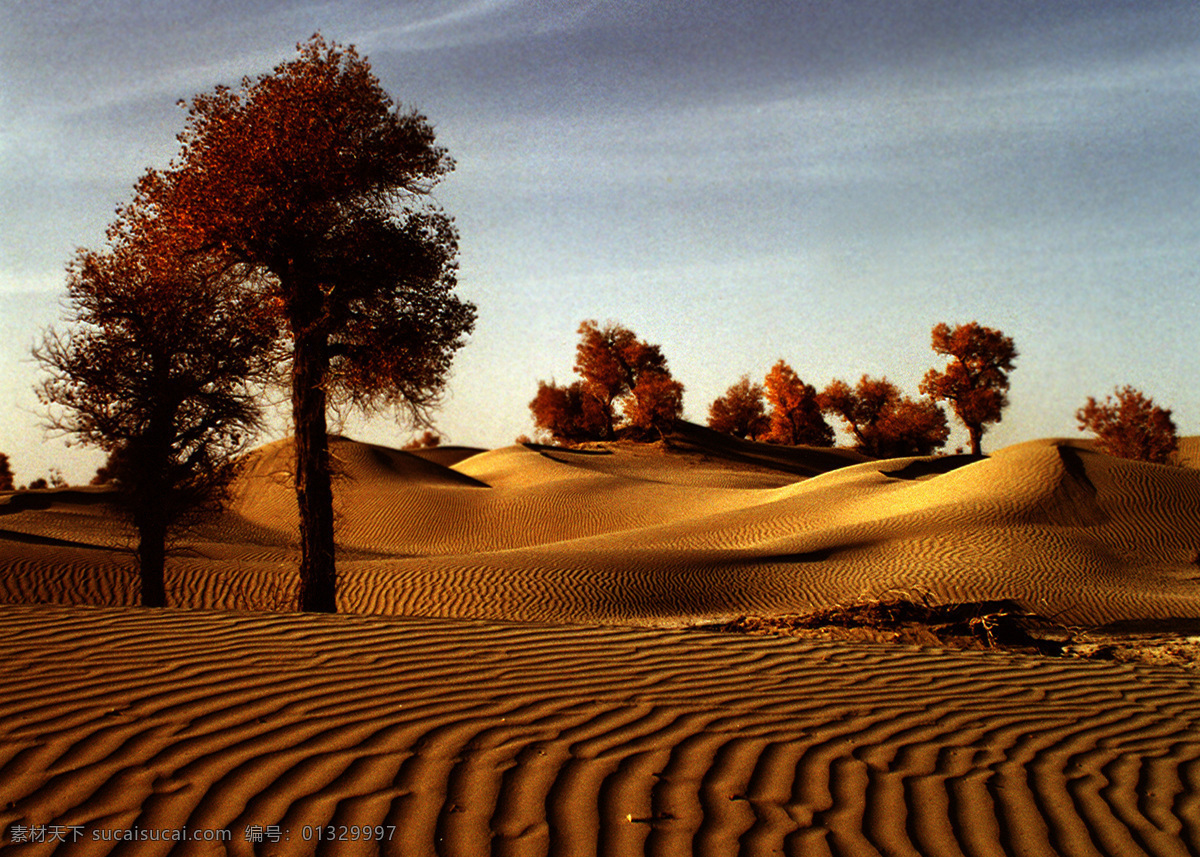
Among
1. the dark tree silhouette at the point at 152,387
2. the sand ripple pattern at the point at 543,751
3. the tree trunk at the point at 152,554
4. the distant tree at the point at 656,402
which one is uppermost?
the distant tree at the point at 656,402

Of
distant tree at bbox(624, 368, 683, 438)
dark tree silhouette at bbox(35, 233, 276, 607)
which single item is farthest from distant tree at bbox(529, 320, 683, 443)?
dark tree silhouette at bbox(35, 233, 276, 607)

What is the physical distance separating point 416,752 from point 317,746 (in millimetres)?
455

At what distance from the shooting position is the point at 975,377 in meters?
58.4

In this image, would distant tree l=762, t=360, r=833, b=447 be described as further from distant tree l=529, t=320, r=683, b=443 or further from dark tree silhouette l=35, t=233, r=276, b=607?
dark tree silhouette l=35, t=233, r=276, b=607

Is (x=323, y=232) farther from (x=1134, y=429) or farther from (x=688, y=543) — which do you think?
(x=1134, y=429)

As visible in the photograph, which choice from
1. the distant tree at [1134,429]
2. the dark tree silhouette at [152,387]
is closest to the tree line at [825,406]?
the distant tree at [1134,429]

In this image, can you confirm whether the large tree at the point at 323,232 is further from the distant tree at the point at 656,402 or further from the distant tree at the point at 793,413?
the distant tree at the point at 793,413

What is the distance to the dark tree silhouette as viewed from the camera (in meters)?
14.5

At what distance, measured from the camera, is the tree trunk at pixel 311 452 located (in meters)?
11.9

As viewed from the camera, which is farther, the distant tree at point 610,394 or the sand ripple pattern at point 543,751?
the distant tree at point 610,394

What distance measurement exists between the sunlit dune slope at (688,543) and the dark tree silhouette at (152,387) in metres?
2.34

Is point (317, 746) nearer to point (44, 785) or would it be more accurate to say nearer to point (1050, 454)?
point (44, 785)

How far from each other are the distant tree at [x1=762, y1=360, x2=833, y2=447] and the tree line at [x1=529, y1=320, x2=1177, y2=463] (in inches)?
3.2

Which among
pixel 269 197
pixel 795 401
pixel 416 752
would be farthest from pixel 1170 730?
pixel 795 401
